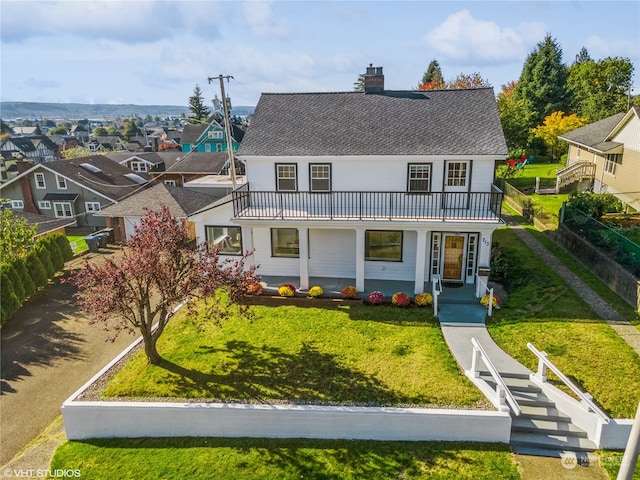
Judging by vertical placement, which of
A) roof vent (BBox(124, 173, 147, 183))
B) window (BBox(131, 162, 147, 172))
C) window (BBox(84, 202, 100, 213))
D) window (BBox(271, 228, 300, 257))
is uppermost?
window (BBox(131, 162, 147, 172))

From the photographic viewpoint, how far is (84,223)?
37188 millimetres

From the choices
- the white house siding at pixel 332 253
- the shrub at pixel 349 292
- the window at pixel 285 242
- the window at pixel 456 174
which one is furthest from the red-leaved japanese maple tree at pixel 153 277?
the window at pixel 456 174

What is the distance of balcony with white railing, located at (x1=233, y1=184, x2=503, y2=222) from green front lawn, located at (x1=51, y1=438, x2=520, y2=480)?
851 centimetres

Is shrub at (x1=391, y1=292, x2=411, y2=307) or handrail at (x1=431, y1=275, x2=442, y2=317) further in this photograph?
shrub at (x1=391, y1=292, x2=411, y2=307)

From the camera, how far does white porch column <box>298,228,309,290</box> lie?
17547mm

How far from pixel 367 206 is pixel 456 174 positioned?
3.81 m

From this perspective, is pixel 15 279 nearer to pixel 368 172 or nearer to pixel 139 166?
pixel 368 172

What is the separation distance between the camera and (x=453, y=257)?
18.2m

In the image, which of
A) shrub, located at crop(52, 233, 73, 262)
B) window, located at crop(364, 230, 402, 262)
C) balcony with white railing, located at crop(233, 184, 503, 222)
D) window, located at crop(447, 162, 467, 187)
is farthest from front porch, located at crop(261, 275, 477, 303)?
shrub, located at crop(52, 233, 73, 262)

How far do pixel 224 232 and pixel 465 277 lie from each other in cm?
1089

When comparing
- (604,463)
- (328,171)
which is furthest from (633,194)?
(604,463)

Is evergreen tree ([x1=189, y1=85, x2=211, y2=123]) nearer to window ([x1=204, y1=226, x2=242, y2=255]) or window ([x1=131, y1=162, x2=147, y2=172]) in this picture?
window ([x1=131, y1=162, x2=147, y2=172])

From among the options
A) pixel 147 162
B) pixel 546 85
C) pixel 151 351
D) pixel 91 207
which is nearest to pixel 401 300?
pixel 151 351

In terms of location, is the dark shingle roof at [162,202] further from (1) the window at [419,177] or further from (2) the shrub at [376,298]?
(1) the window at [419,177]
